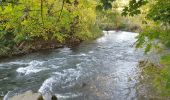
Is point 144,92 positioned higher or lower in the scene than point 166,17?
lower

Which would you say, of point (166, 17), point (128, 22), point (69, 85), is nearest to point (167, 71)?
point (166, 17)

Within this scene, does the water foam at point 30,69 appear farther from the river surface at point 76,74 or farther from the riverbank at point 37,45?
the riverbank at point 37,45

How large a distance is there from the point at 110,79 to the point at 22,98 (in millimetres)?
4803

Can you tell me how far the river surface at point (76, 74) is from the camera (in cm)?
1181

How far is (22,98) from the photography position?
397 inches

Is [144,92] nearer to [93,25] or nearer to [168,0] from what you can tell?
[168,0]

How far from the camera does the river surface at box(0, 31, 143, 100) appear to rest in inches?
465

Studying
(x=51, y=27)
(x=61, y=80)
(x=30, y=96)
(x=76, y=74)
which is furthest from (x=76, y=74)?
(x=51, y=27)

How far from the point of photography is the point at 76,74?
1428 cm

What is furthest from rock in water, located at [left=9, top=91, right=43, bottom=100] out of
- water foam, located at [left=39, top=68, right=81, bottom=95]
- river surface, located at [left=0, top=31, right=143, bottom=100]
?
water foam, located at [left=39, top=68, right=81, bottom=95]

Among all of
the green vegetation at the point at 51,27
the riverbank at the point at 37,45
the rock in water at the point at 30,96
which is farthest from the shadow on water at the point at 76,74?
the green vegetation at the point at 51,27

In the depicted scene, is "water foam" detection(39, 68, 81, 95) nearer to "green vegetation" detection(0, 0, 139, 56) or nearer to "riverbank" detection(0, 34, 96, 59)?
"green vegetation" detection(0, 0, 139, 56)

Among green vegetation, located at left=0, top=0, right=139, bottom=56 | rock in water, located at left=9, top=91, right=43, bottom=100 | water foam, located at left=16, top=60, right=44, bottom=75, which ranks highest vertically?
green vegetation, located at left=0, top=0, right=139, bottom=56

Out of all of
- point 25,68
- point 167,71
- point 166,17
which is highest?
point 166,17
